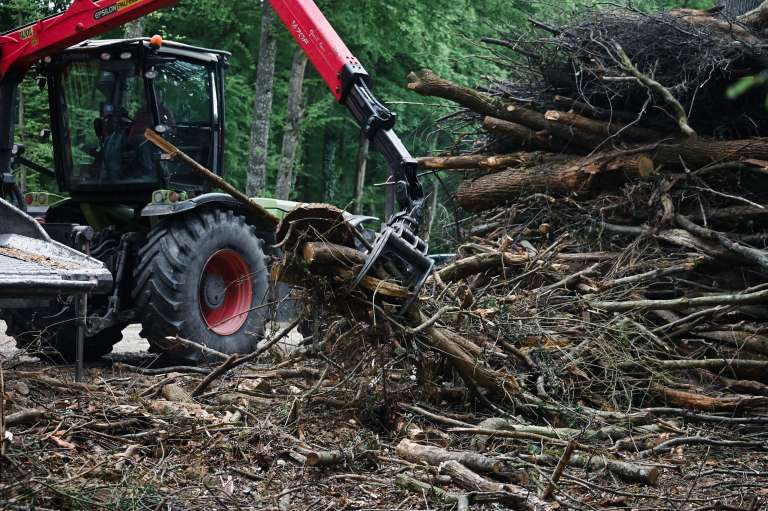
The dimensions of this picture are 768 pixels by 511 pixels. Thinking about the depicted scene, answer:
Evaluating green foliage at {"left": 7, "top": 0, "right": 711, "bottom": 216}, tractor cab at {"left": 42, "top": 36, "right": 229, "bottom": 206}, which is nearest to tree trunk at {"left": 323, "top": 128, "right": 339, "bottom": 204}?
green foliage at {"left": 7, "top": 0, "right": 711, "bottom": 216}

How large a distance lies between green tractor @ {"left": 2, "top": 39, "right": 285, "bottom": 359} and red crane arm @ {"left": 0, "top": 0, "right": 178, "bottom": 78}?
33 cm

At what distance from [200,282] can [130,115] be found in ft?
5.37

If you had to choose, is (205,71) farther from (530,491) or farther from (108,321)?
(530,491)

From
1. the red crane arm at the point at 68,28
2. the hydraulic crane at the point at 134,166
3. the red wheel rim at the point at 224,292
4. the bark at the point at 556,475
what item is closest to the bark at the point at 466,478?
the bark at the point at 556,475

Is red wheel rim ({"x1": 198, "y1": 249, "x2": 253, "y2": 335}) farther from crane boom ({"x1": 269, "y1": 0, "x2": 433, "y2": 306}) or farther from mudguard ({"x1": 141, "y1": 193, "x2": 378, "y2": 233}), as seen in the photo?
crane boom ({"x1": 269, "y1": 0, "x2": 433, "y2": 306})

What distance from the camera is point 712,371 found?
7008mm

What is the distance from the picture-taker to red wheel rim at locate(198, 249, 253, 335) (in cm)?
869

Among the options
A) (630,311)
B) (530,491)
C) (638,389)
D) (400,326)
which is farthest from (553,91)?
(530,491)

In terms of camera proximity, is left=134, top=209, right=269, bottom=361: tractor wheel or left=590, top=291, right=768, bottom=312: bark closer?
left=590, top=291, right=768, bottom=312: bark

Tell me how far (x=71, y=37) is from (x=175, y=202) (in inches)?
65.4

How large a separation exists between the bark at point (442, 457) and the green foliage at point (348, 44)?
8212mm

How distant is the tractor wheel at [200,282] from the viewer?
8.02 m

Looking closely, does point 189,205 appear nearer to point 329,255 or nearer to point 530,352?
point 329,255

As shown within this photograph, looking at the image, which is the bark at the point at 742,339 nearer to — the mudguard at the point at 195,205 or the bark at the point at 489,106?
the bark at the point at 489,106
